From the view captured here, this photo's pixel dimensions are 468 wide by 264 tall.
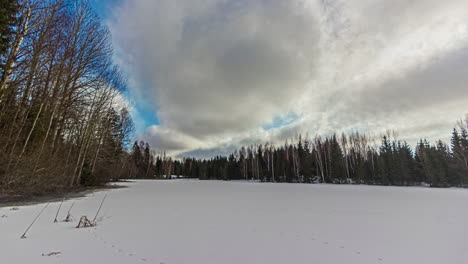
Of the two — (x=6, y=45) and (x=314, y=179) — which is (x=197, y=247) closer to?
(x=6, y=45)

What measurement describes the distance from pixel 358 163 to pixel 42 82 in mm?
35220

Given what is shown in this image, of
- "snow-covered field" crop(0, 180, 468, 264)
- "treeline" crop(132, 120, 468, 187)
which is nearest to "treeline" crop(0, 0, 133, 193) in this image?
"snow-covered field" crop(0, 180, 468, 264)

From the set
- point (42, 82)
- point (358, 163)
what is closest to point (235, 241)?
point (42, 82)

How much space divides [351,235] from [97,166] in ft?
61.6

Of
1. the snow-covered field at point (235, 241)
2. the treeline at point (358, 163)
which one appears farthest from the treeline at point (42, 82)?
the treeline at point (358, 163)

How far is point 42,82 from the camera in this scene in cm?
828

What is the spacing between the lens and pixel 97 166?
53.4ft

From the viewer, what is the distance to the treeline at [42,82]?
6.74 meters

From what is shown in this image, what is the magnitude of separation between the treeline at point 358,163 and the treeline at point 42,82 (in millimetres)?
29706

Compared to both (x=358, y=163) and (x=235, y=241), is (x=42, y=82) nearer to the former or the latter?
(x=235, y=241)

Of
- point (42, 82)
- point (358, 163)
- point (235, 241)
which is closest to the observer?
point (235, 241)

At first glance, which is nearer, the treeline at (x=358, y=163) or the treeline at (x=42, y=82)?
the treeline at (x=42, y=82)

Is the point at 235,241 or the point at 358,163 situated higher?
the point at 358,163

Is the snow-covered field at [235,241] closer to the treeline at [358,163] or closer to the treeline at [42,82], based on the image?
the treeline at [42,82]
